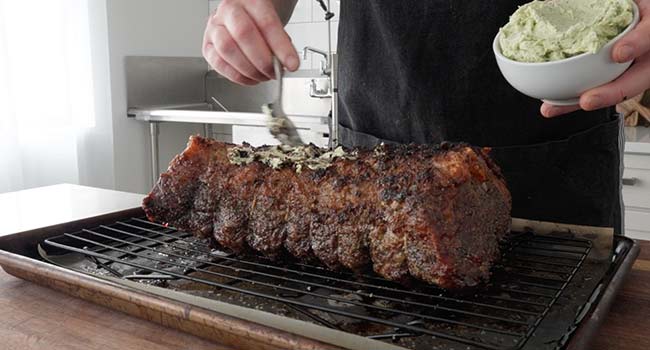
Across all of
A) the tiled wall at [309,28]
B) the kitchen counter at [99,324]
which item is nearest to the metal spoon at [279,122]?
the kitchen counter at [99,324]

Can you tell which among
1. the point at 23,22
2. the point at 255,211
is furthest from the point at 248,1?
the point at 23,22

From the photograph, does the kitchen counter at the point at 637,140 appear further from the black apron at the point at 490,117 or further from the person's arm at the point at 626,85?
the person's arm at the point at 626,85

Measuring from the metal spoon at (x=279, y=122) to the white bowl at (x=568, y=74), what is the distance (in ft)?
1.52

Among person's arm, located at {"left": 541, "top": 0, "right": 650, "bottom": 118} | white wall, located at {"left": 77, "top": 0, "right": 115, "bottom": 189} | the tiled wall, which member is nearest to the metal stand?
white wall, located at {"left": 77, "top": 0, "right": 115, "bottom": 189}

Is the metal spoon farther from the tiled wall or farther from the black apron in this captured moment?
the tiled wall

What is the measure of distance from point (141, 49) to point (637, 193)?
10.1 feet

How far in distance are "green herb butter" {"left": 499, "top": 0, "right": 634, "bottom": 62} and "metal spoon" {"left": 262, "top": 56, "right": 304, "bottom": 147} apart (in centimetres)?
45

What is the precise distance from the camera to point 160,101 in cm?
443

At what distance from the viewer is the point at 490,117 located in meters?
1.60

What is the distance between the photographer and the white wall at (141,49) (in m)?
4.03

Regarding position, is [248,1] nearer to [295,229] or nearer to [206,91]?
[295,229]

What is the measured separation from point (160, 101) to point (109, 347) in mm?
3650

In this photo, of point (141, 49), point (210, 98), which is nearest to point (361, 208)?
point (141, 49)

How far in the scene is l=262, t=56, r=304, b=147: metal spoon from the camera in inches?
52.2
